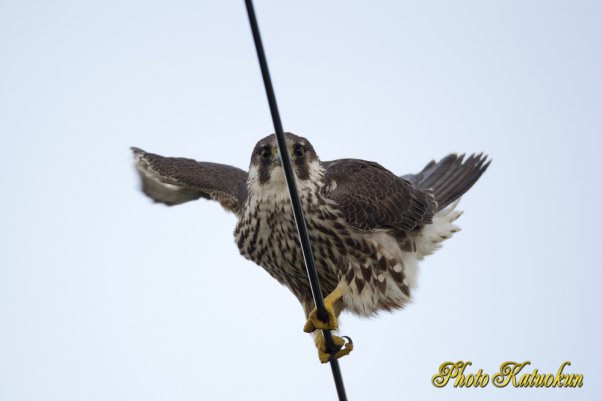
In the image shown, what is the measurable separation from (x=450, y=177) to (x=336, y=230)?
2.08 meters

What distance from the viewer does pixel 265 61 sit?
277 cm

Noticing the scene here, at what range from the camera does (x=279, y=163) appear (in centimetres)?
480

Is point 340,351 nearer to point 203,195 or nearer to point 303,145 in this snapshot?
point 303,145

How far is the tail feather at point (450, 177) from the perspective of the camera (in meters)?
6.64

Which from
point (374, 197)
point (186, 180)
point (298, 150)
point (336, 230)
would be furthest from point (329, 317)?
point (186, 180)

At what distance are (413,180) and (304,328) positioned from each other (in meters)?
2.24

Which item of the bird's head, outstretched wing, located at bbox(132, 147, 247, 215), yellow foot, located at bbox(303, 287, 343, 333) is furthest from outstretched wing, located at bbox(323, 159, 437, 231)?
outstretched wing, located at bbox(132, 147, 247, 215)

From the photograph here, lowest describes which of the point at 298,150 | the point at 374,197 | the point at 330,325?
the point at 330,325

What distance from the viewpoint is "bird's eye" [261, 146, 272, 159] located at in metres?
4.90

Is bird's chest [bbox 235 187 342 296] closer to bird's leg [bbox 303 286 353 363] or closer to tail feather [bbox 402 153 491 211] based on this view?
bird's leg [bbox 303 286 353 363]

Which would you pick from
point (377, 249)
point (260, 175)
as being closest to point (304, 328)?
point (377, 249)

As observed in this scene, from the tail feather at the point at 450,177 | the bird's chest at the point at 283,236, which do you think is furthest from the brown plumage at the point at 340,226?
the tail feather at the point at 450,177

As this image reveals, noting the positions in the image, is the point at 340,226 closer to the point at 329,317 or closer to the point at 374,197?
the point at 374,197

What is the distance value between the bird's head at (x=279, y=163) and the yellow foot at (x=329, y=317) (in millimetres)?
719
